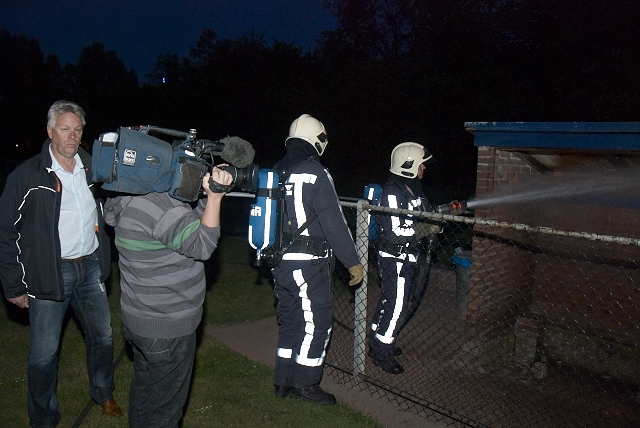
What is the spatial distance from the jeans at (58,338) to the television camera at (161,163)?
1351 millimetres

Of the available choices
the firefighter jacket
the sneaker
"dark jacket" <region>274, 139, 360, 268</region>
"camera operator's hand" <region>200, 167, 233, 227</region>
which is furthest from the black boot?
"camera operator's hand" <region>200, 167, 233, 227</region>

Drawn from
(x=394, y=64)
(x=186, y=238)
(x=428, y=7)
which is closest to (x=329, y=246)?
(x=186, y=238)

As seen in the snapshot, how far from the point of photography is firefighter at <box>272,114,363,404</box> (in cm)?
413

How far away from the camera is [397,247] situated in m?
5.02

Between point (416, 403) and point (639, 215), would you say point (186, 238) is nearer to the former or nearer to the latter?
point (416, 403)

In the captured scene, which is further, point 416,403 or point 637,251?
point 637,251

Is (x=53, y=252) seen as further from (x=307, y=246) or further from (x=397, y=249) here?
(x=397, y=249)

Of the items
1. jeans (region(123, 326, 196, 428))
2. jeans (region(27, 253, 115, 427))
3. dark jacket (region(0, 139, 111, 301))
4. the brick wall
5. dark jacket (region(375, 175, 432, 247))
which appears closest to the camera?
jeans (region(123, 326, 196, 428))

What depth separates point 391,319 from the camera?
5117 millimetres

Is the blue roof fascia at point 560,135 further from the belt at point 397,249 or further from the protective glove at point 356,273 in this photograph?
the protective glove at point 356,273

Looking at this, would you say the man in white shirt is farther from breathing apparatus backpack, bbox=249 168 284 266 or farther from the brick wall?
the brick wall

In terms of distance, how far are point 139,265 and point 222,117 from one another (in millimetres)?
28355

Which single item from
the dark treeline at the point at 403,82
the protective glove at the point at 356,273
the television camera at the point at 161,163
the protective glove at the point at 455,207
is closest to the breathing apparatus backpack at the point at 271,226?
the protective glove at the point at 356,273

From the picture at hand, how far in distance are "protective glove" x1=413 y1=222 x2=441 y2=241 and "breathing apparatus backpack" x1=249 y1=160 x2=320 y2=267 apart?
1.30m
